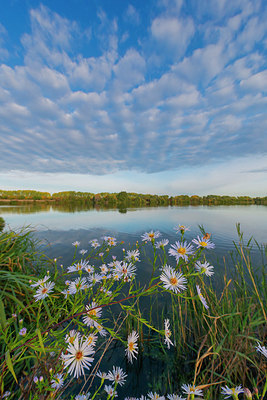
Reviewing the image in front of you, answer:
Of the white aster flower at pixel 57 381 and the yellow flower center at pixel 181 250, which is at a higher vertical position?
the yellow flower center at pixel 181 250

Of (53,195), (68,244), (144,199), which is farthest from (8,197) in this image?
(68,244)

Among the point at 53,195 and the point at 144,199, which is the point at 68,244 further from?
the point at 53,195

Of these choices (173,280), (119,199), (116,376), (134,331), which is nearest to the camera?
(173,280)

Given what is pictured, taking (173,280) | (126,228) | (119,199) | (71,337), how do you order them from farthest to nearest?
1. (119,199)
2. (126,228)
3. (173,280)
4. (71,337)

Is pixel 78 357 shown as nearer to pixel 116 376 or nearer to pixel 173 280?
pixel 116 376

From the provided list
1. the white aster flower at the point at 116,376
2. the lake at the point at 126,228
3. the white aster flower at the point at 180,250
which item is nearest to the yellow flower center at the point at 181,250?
the white aster flower at the point at 180,250

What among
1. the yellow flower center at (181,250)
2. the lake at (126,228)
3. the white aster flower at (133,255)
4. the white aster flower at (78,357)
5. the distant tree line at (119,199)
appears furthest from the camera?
the distant tree line at (119,199)

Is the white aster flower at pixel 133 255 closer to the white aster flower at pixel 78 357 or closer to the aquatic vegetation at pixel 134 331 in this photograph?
the aquatic vegetation at pixel 134 331

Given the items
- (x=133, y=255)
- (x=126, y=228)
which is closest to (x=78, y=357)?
(x=133, y=255)

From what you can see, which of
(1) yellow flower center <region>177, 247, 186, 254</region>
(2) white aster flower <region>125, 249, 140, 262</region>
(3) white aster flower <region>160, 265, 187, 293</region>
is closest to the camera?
(3) white aster flower <region>160, 265, 187, 293</region>

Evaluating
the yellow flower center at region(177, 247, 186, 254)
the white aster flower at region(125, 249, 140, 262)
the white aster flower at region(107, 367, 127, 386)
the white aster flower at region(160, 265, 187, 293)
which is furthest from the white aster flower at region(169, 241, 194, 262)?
the white aster flower at region(107, 367, 127, 386)

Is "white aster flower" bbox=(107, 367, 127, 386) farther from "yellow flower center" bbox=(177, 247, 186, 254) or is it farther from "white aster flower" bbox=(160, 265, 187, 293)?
"yellow flower center" bbox=(177, 247, 186, 254)

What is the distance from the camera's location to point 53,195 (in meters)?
85.8

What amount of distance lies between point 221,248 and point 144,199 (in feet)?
213
